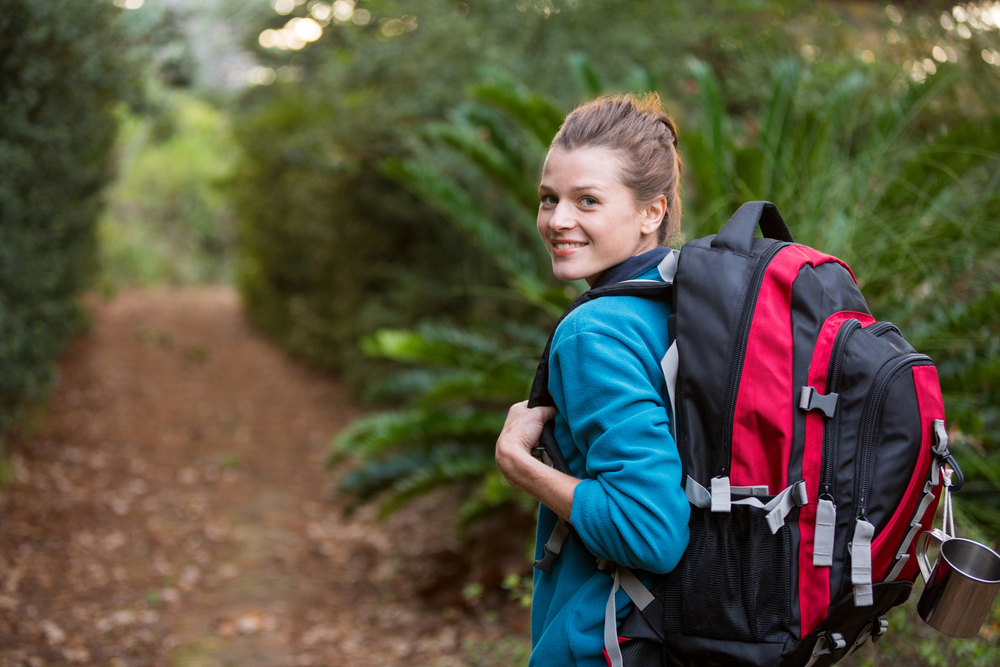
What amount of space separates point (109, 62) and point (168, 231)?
68.0 feet

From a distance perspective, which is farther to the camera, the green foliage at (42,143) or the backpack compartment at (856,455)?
the green foliage at (42,143)

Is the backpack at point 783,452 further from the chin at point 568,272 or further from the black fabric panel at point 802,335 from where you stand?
the chin at point 568,272

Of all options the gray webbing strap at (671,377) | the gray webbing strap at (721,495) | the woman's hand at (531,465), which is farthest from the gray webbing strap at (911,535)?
the woman's hand at (531,465)

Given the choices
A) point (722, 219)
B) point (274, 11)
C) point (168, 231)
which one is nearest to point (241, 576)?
point (722, 219)

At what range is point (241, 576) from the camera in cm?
536

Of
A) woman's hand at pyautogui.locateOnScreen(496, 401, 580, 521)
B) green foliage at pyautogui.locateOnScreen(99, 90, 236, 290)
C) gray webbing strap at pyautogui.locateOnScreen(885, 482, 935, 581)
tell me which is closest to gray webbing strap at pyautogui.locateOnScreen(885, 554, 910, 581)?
gray webbing strap at pyautogui.locateOnScreen(885, 482, 935, 581)

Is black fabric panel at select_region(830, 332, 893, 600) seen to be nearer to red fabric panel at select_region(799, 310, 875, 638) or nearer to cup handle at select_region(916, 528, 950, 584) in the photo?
red fabric panel at select_region(799, 310, 875, 638)

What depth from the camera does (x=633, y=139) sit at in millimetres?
1441

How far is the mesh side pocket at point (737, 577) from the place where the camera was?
4.16 feet

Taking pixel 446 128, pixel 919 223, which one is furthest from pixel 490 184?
pixel 919 223

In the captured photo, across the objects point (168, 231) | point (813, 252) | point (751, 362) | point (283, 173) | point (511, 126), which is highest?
point (813, 252)

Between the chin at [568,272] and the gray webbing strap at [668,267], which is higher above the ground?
the gray webbing strap at [668,267]

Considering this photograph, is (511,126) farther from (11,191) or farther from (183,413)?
(183,413)

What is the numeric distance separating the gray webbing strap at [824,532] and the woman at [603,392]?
22 centimetres
